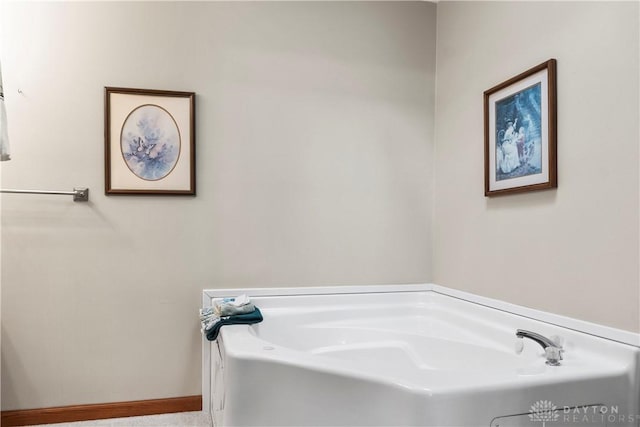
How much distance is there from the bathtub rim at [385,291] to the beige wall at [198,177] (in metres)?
0.05

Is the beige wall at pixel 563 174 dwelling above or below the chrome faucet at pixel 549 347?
above

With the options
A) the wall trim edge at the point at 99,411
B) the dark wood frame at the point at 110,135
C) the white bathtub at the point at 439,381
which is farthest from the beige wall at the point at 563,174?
the wall trim edge at the point at 99,411

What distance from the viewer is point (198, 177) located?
239 cm

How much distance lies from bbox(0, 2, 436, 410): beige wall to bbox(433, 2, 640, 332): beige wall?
1.28ft

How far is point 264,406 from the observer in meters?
1.56

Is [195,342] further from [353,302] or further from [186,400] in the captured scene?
[353,302]

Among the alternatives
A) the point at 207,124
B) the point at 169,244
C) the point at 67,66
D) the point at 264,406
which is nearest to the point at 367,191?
the point at 207,124

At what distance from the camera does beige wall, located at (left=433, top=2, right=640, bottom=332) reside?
1497 mm

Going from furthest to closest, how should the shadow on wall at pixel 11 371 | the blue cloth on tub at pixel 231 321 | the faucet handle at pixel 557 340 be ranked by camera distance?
the shadow on wall at pixel 11 371, the blue cloth on tub at pixel 231 321, the faucet handle at pixel 557 340

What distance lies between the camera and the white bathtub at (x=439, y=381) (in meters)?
1.33

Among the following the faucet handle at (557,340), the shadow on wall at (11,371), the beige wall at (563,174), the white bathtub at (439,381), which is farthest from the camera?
the shadow on wall at (11,371)

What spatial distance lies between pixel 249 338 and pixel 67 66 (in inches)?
66.0
